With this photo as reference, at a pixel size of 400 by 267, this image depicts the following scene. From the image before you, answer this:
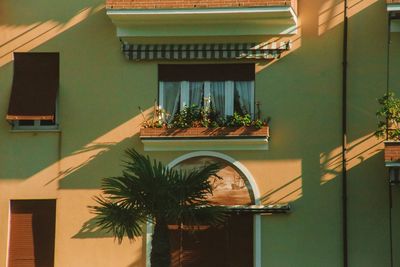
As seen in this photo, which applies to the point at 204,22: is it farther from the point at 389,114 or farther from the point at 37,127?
the point at 389,114

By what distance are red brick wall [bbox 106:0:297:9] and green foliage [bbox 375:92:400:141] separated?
10.5ft

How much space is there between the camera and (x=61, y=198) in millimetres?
23109

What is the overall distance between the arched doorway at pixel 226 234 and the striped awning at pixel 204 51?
244cm

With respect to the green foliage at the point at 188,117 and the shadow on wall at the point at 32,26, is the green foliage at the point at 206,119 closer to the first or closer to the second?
the green foliage at the point at 188,117

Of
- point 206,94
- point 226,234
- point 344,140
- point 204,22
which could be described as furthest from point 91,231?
point 344,140

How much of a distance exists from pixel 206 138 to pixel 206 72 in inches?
70.6

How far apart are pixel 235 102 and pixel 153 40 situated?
252cm

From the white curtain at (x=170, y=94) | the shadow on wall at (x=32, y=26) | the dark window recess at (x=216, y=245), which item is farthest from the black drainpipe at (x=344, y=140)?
the shadow on wall at (x=32, y=26)

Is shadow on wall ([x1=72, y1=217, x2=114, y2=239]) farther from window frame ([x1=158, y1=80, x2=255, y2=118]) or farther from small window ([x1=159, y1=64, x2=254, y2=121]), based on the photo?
window frame ([x1=158, y1=80, x2=255, y2=118])

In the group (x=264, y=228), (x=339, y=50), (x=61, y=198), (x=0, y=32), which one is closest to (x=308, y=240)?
(x=264, y=228)

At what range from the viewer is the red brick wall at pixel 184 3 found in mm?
22297

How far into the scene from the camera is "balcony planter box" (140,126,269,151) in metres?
22.5

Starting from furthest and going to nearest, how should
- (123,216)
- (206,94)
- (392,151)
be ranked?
(206,94)
(392,151)
(123,216)

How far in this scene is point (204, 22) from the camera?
2295cm
